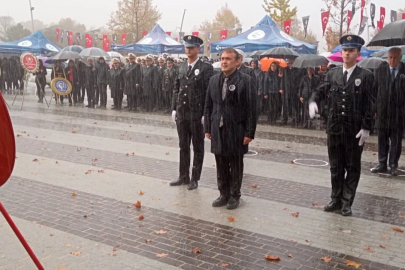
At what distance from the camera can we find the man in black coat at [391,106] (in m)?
8.52

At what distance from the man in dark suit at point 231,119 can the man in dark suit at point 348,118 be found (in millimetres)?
898

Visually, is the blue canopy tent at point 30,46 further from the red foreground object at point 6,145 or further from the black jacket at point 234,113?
the red foreground object at point 6,145

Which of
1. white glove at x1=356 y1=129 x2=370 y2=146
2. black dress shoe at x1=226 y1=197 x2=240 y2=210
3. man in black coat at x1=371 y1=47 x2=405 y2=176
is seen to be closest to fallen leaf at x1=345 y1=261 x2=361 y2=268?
white glove at x1=356 y1=129 x2=370 y2=146

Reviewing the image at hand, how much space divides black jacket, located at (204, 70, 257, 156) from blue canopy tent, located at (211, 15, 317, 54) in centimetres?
1253

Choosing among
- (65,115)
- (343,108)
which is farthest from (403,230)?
(65,115)

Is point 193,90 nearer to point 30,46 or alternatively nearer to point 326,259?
point 326,259

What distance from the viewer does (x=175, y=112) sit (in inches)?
300

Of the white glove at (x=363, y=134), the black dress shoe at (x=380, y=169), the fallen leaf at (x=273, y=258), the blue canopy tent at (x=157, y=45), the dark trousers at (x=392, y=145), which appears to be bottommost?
the black dress shoe at (x=380, y=169)

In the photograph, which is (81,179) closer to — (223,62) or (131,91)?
(223,62)

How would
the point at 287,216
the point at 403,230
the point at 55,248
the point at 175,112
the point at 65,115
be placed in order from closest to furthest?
the point at 55,248 → the point at 403,230 → the point at 287,216 → the point at 175,112 → the point at 65,115

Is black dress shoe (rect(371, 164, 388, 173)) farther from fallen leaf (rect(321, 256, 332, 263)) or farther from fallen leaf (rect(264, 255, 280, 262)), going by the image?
fallen leaf (rect(264, 255, 280, 262))

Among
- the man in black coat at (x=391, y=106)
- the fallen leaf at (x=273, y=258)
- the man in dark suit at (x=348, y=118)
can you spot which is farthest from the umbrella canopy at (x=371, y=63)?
the fallen leaf at (x=273, y=258)

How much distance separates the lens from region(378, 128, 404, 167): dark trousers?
8.62 m

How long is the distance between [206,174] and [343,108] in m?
3.04
